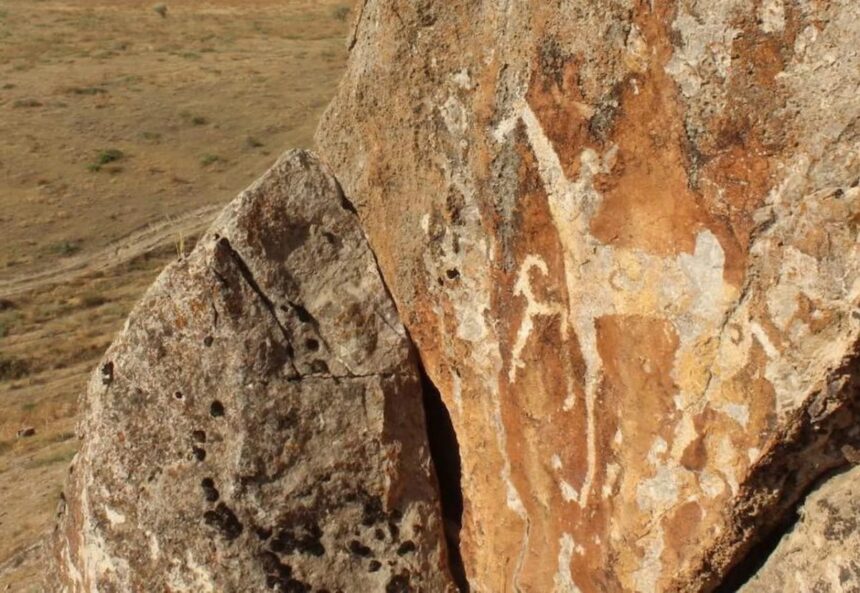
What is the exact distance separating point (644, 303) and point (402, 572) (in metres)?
2.07

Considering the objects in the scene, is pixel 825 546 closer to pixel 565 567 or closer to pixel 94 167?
pixel 565 567

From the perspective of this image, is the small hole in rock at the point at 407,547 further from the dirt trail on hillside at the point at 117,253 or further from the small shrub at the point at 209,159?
the small shrub at the point at 209,159

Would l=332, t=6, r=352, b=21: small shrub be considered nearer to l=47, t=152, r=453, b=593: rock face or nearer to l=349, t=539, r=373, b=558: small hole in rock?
l=47, t=152, r=453, b=593: rock face

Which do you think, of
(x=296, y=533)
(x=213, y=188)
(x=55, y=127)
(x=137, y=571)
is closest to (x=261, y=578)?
(x=296, y=533)

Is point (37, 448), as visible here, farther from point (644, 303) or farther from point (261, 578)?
point (644, 303)

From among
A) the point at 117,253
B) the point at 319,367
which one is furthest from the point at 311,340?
the point at 117,253

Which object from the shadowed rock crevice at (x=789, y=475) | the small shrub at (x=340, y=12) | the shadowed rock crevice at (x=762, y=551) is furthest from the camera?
the small shrub at (x=340, y=12)

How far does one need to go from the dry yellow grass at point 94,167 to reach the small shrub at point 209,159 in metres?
0.03

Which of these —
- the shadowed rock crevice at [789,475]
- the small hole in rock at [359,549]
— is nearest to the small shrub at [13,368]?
the small hole in rock at [359,549]

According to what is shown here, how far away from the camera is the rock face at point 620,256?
11.6 feet

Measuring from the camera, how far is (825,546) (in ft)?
12.3

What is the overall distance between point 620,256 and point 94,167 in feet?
72.9

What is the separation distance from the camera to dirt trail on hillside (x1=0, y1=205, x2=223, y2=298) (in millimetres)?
19375

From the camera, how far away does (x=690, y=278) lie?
13.0 feet
